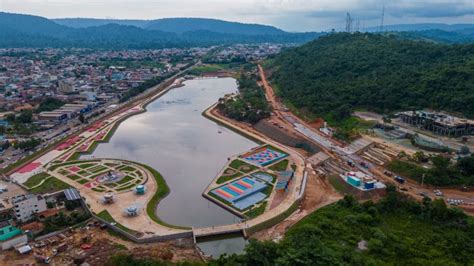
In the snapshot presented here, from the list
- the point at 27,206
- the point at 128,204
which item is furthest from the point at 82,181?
the point at 128,204

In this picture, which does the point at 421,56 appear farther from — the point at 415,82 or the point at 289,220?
the point at 289,220

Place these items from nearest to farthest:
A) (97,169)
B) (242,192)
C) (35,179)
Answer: (242,192) < (35,179) < (97,169)

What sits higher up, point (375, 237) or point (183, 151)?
point (375, 237)

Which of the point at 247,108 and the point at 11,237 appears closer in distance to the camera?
the point at 11,237

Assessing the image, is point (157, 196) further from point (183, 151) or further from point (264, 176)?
point (183, 151)

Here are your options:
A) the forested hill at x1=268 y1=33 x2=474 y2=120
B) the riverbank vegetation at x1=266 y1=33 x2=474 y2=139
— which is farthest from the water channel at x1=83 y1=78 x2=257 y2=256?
the forested hill at x1=268 y1=33 x2=474 y2=120

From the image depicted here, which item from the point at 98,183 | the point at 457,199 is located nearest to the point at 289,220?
the point at 457,199

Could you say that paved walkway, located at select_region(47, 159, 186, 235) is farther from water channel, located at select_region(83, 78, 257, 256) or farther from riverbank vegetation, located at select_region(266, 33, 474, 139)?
riverbank vegetation, located at select_region(266, 33, 474, 139)
